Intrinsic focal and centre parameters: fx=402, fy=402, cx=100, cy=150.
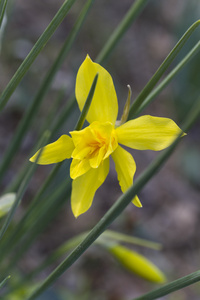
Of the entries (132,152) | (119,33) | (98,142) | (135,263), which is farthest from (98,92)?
(132,152)

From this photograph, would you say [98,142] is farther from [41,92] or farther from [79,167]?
[41,92]

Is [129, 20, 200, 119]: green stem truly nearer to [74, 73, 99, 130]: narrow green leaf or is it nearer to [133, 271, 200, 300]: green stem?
[74, 73, 99, 130]: narrow green leaf

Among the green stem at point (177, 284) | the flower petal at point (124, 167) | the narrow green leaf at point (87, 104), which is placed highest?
the narrow green leaf at point (87, 104)

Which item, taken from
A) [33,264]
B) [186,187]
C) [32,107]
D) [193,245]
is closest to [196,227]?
[193,245]

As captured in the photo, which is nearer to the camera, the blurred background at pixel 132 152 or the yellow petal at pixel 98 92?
the yellow petal at pixel 98 92

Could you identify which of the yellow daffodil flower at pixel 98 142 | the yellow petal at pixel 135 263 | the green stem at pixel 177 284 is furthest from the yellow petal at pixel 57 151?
the yellow petal at pixel 135 263

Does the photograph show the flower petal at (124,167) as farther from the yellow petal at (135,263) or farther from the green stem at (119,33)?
the yellow petal at (135,263)
